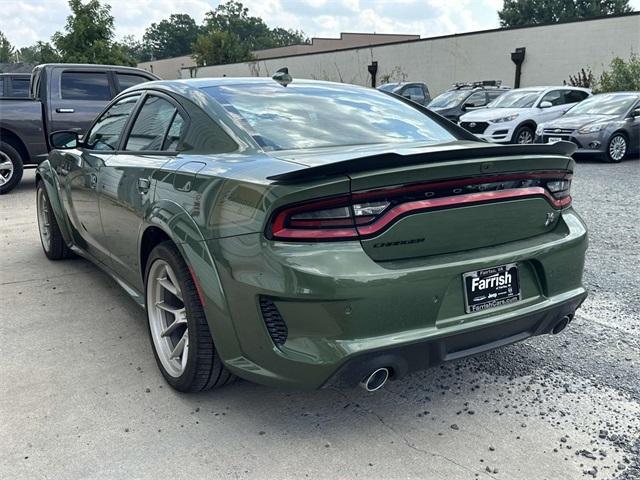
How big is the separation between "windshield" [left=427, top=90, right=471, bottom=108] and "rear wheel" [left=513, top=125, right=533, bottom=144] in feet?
10.5

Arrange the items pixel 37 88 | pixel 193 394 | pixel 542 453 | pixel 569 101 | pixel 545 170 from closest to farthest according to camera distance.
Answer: pixel 542 453 → pixel 545 170 → pixel 193 394 → pixel 37 88 → pixel 569 101

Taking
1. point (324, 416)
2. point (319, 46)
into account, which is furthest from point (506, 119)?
point (319, 46)

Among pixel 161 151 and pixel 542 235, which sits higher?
pixel 161 151

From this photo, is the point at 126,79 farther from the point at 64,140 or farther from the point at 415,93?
the point at 415,93

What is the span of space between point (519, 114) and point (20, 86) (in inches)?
432

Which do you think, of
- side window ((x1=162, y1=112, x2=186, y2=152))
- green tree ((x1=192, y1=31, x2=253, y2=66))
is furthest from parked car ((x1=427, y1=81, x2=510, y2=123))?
green tree ((x1=192, y1=31, x2=253, y2=66))

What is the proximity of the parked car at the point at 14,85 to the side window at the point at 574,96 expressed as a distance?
12673 millimetres

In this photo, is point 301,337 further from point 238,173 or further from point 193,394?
point 193,394

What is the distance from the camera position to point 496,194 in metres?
2.44

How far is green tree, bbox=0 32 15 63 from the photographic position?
66.4 metres

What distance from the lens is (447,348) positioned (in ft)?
7.61

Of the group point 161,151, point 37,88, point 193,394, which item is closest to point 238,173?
point 161,151

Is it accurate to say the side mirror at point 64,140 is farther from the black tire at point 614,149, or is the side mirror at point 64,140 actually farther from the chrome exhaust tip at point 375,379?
the black tire at point 614,149

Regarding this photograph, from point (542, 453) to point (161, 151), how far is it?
7.93ft
